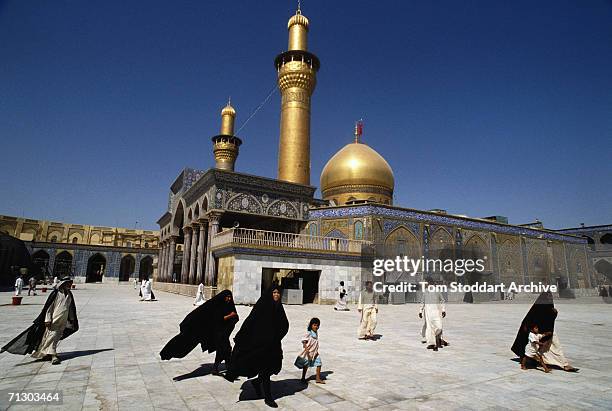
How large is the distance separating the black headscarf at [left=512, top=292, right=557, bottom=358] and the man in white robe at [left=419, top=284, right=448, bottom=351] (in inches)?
49.1

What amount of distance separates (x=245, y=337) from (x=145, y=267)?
47389 millimetres

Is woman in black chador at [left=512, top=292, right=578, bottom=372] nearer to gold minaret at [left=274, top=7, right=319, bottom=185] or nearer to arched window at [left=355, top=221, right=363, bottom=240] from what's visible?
arched window at [left=355, top=221, right=363, bottom=240]

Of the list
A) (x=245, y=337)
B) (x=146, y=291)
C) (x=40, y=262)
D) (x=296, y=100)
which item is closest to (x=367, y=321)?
(x=245, y=337)

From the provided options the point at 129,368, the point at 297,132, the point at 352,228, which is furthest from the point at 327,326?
the point at 297,132

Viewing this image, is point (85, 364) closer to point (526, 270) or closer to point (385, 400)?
point (385, 400)

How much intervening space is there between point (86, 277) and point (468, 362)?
44.5m

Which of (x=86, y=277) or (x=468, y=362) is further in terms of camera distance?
(x=86, y=277)

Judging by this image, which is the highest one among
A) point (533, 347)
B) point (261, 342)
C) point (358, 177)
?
point (358, 177)

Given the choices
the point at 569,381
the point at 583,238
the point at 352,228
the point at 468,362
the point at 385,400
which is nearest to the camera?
the point at 385,400

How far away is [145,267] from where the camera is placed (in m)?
46.4

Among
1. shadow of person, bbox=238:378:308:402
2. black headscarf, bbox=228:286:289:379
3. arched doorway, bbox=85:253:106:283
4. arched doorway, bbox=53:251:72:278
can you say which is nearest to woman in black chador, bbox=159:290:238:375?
shadow of person, bbox=238:378:308:402

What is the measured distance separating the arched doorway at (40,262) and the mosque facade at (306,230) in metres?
13.0

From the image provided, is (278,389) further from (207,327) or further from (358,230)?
(358,230)

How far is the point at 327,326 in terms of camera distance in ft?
29.2
